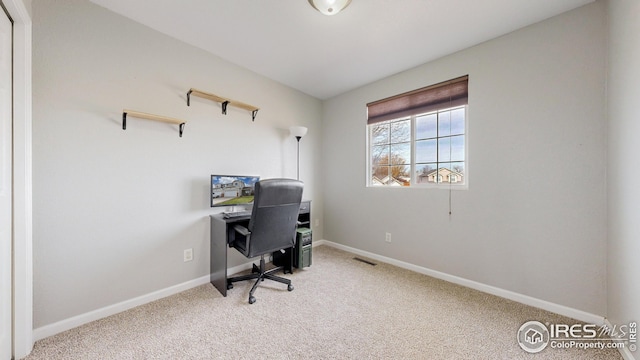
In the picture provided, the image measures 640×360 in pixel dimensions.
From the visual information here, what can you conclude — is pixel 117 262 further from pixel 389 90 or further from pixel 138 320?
pixel 389 90

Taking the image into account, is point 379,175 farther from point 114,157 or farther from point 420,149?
point 114,157

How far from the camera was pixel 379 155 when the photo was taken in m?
3.20

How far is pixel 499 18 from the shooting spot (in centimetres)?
190

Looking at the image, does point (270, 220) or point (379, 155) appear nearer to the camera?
point (270, 220)

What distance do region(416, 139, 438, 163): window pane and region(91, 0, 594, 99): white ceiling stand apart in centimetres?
93

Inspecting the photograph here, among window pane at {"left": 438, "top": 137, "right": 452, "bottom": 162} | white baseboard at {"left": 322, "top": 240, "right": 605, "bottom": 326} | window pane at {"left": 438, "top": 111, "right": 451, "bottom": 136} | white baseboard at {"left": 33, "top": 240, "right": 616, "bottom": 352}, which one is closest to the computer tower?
white baseboard at {"left": 33, "top": 240, "right": 616, "bottom": 352}

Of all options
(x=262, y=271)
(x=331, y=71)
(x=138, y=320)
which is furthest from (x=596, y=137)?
(x=138, y=320)

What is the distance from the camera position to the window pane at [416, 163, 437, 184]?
105 inches

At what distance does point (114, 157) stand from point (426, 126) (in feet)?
10.2

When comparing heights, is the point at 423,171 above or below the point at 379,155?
below

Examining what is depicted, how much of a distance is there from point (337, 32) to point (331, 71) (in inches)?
29.7

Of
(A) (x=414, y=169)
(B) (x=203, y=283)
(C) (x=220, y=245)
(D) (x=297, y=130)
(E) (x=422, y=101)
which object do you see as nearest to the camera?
(C) (x=220, y=245)

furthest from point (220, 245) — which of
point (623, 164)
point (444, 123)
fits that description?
point (623, 164)

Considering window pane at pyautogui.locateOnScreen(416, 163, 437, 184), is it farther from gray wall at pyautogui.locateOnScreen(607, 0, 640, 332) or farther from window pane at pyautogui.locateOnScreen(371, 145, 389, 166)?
gray wall at pyautogui.locateOnScreen(607, 0, 640, 332)
